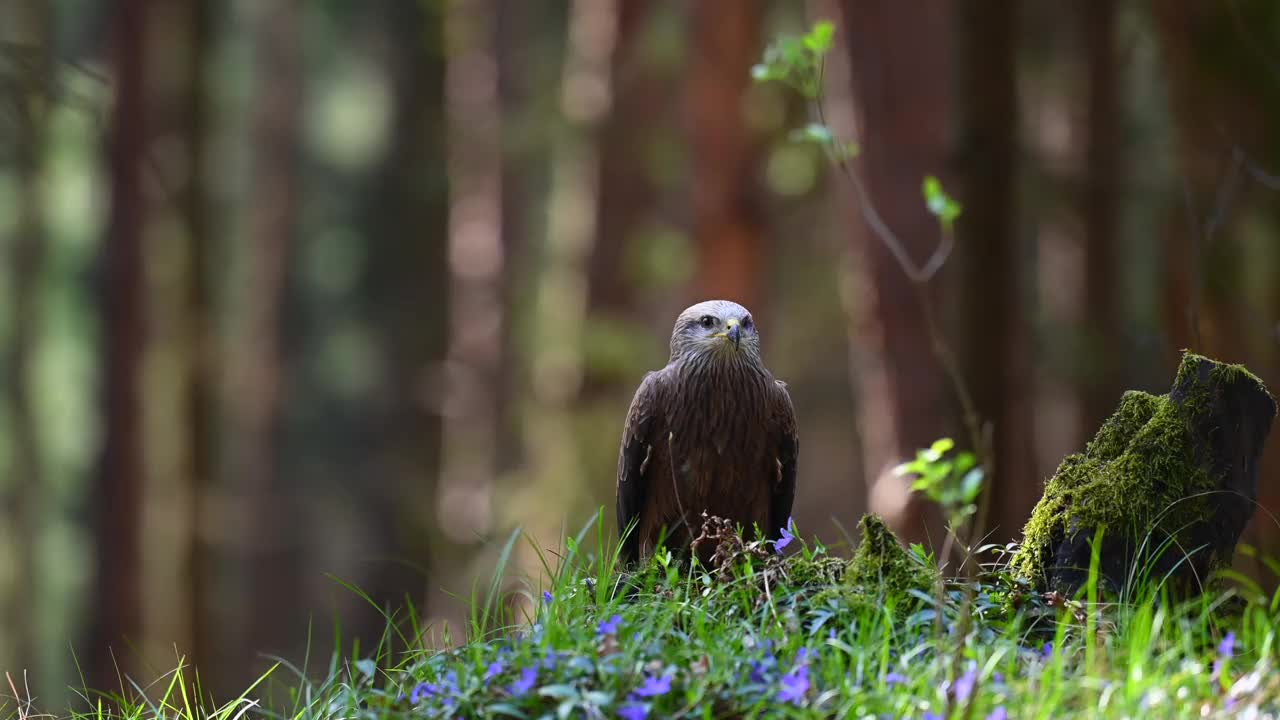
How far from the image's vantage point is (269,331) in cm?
1354

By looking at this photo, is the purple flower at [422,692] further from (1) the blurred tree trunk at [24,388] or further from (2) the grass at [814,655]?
(1) the blurred tree trunk at [24,388]

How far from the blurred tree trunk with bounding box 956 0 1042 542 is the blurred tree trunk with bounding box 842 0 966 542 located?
12.3 inches

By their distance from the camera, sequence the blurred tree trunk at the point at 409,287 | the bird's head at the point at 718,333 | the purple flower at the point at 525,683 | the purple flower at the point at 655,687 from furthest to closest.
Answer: the blurred tree trunk at the point at 409,287
the bird's head at the point at 718,333
the purple flower at the point at 525,683
the purple flower at the point at 655,687

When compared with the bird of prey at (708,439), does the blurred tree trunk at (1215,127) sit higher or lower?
higher

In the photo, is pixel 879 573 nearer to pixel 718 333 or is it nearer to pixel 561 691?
pixel 561 691

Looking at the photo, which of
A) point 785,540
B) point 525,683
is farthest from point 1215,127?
point 525,683

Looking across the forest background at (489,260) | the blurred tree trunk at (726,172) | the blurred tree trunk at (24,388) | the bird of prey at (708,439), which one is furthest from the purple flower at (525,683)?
the blurred tree trunk at (24,388)

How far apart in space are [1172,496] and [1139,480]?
109 millimetres

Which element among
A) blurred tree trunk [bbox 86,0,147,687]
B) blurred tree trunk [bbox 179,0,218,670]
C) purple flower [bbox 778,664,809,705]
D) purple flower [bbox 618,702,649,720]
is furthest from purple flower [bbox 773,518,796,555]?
blurred tree trunk [bbox 179,0,218,670]

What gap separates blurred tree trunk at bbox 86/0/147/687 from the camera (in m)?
11.6

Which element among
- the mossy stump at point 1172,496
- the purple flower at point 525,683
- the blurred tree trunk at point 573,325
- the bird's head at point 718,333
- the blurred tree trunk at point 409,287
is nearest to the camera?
the purple flower at point 525,683

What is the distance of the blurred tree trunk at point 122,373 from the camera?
11.6 metres

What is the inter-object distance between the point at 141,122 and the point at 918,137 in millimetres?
7536

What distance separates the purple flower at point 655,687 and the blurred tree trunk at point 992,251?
5124 millimetres
